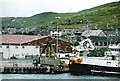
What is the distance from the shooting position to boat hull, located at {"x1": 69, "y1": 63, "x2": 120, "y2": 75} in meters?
10.3

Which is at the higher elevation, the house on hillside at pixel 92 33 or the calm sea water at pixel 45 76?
the house on hillside at pixel 92 33

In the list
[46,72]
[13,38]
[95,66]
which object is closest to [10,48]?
[13,38]

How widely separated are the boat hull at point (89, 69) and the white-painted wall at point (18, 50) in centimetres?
88

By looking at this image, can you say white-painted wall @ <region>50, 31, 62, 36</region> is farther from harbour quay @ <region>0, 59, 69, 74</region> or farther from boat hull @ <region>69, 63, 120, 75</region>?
boat hull @ <region>69, 63, 120, 75</region>

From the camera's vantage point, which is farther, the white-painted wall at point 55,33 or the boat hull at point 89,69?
the boat hull at point 89,69

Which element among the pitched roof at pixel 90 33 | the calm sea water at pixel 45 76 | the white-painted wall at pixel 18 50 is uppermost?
the pitched roof at pixel 90 33

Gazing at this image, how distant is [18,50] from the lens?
9.93 meters

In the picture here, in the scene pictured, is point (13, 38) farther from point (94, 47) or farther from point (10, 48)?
point (94, 47)

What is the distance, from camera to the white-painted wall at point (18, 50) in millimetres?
9695

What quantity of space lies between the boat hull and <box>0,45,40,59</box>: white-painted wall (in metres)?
0.88

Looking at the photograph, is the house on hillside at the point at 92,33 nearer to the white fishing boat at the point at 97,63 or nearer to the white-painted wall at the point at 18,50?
the white fishing boat at the point at 97,63

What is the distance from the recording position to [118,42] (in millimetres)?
9961

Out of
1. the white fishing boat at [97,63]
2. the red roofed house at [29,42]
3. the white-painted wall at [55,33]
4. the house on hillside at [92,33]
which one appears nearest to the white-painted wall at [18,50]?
the red roofed house at [29,42]

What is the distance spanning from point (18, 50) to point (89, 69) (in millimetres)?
1461
